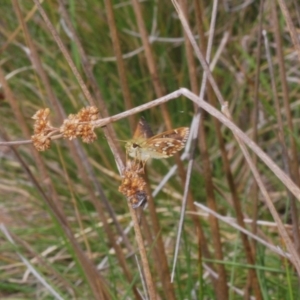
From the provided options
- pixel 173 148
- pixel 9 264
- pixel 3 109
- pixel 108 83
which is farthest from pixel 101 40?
pixel 173 148

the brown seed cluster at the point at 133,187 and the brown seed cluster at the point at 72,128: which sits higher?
the brown seed cluster at the point at 72,128

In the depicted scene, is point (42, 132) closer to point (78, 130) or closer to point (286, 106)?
point (78, 130)

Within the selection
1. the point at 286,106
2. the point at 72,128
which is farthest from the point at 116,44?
the point at 72,128

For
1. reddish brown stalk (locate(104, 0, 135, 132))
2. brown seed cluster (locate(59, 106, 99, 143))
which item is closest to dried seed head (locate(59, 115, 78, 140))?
brown seed cluster (locate(59, 106, 99, 143))

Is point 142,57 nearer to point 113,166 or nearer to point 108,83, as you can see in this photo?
point 108,83

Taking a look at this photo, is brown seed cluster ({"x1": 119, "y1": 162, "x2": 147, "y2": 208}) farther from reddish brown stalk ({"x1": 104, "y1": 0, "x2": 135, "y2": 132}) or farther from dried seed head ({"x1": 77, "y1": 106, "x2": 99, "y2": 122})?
reddish brown stalk ({"x1": 104, "y1": 0, "x2": 135, "y2": 132})

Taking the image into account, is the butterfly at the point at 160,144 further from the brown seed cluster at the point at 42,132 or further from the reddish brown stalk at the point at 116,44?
the reddish brown stalk at the point at 116,44

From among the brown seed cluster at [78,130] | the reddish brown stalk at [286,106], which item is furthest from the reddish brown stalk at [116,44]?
the brown seed cluster at [78,130]
